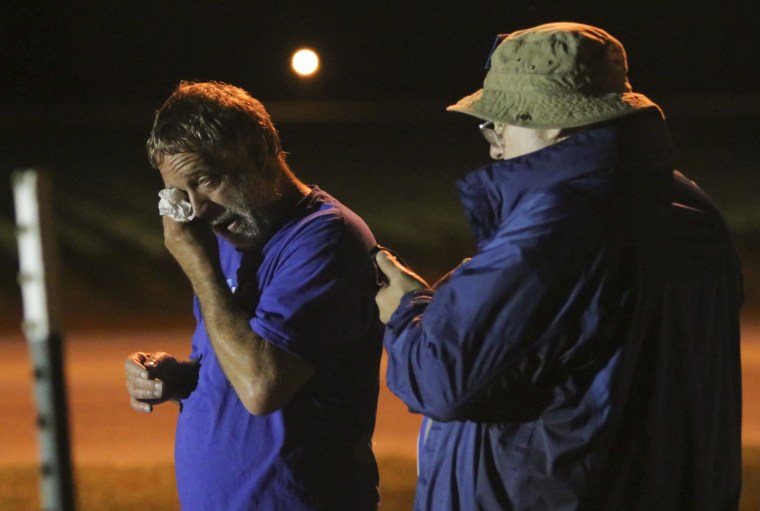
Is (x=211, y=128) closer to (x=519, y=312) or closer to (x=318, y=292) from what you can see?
(x=318, y=292)

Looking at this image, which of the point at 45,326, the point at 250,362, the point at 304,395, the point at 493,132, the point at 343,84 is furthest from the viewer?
the point at 343,84

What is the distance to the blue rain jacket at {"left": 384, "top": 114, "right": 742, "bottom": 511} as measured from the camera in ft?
5.72

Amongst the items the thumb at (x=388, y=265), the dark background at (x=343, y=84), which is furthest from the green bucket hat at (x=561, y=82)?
the dark background at (x=343, y=84)

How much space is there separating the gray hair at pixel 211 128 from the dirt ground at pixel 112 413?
7.11ft

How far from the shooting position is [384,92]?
20109mm

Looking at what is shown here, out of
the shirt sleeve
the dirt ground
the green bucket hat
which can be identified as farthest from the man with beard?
the dirt ground

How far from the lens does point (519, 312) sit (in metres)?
1.74

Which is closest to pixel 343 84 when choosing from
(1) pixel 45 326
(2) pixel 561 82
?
(2) pixel 561 82

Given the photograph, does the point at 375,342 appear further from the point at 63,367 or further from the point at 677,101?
the point at 677,101

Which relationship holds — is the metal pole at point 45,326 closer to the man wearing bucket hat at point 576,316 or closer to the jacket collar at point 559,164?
the man wearing bucket hat at point 576,316

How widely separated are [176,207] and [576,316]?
1.10 metres

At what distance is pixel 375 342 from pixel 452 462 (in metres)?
0.64

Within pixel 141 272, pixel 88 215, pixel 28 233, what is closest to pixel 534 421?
pixel 28 233

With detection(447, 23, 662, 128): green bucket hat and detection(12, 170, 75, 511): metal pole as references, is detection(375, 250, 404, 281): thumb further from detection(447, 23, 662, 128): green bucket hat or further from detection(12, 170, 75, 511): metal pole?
detection(12, 170, 75, 511): metal pole
